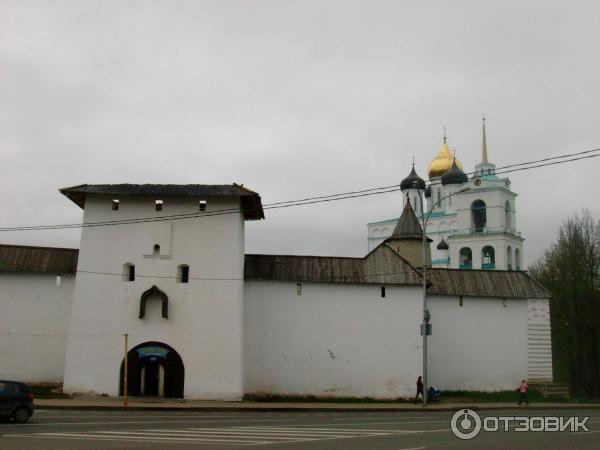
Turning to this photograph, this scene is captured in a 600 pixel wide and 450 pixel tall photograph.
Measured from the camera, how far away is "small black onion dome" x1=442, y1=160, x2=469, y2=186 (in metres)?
84.7

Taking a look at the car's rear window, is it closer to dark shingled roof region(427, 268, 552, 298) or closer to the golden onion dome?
dark shingled roof region(427, 268, 552, 298)

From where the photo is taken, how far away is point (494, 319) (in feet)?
127

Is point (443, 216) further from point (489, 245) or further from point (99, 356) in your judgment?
point (99, 356)

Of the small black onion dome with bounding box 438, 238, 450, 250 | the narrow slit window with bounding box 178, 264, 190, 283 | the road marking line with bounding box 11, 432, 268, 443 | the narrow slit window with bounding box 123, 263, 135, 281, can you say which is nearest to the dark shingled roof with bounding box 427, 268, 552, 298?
the narrow slit window with bounding box 178, 264, 190, 283

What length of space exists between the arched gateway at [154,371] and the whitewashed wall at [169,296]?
0.28 meters

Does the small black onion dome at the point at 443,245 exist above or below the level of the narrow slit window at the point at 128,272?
above

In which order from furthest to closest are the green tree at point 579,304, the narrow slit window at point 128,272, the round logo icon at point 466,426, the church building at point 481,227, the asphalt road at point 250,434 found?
the church building at point 481,227, the green tree at point 579,304, the narrow slit window at point 128,272, the round logo icon at point 466,426, the asphalt road at point 250,434

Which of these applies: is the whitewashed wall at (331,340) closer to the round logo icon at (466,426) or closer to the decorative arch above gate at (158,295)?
the decorative arch above gate at (158,295)

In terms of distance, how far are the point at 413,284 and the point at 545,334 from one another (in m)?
10.2

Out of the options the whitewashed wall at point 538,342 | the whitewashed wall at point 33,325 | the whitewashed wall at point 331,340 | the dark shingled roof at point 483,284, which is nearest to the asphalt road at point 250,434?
the whitewashed wall at point 33,325

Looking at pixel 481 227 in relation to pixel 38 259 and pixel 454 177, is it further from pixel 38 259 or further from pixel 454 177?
pixel 38 259

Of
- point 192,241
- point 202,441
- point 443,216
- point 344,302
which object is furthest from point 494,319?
point 443,216

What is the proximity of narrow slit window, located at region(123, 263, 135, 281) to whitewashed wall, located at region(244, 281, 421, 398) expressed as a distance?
5338 mm

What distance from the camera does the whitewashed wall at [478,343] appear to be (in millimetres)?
37281
